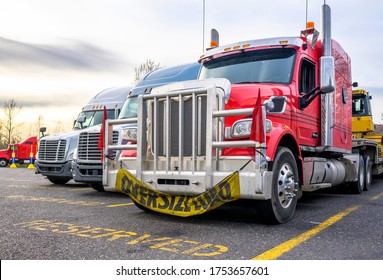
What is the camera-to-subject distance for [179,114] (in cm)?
527

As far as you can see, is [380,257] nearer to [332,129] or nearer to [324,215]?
[324,215]

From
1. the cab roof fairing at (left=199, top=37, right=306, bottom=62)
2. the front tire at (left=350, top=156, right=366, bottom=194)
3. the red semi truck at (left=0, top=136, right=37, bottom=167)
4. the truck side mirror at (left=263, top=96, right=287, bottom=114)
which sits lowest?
the front tire at (left=350, top=156, right=366, bottom=194)

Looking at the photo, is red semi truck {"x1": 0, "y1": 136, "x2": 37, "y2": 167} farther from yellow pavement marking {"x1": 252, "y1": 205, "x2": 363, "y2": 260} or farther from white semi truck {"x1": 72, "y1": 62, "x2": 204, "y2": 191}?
yellow pavement marking {"x1": 252, "y1": 205, "x2": 363, "y2": 260}

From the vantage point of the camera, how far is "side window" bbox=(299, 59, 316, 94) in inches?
255

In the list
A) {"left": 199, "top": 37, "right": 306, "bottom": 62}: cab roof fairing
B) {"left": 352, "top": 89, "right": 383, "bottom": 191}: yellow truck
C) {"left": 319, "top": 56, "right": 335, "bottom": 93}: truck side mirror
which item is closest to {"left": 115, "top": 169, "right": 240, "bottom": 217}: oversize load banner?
{"left": 319, "top": 56, "right": 335, "bottom": 93}: truck side mirror

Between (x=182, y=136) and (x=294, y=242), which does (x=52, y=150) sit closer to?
(x=182, y=136)

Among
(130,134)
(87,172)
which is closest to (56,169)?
(87,172)

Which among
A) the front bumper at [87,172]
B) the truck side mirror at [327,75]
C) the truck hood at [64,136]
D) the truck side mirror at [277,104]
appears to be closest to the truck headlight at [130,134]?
the truck side mirror at [277,104]

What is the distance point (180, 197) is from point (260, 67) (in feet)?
8.03

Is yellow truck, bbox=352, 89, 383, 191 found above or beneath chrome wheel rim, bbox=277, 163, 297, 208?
above

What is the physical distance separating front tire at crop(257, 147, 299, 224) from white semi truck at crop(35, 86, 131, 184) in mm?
6314

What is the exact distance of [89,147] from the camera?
8.97m

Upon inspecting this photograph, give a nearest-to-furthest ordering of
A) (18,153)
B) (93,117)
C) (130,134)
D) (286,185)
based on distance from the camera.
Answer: (286,185)
(130,134)
(93,117)
(18,153)
